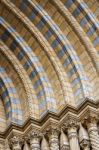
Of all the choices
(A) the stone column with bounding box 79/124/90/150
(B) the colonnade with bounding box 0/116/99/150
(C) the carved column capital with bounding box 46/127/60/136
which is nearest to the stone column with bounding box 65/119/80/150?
(B) the colonnade with bounding box 0/116/99/150

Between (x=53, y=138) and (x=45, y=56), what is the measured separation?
376 cm

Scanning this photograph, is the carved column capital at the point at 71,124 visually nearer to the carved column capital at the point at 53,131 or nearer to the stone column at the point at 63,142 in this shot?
the stone column at the point at 63,142

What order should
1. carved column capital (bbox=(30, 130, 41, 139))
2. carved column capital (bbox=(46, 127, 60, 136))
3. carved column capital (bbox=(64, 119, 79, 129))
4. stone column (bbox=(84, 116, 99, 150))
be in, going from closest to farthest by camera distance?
1. stone column (bbox=(84, 116, 99, 150))
2. carved column capital (bbox=(64, 119, 79, 129))
3. carved column capital (bbox=(46, 127, 60, 136))
4. carved column capital (bbox=(30, 130, 41, 139))

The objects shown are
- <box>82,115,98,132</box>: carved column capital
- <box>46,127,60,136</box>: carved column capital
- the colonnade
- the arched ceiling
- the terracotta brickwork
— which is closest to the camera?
the colonnade

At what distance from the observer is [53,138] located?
13156mm

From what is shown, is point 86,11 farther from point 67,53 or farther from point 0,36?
point 0,36

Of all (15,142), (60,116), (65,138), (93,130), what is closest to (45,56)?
(60,116)

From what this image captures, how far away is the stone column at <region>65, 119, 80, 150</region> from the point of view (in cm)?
1248

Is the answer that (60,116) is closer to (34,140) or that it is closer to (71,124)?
(71,124)

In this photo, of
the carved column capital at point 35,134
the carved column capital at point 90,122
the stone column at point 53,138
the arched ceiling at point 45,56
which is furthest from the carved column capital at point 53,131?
the carved column capital at point 90,122

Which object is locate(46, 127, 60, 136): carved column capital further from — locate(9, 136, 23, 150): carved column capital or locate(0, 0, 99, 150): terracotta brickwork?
locate(9, 136, 23, 150): carved column capital

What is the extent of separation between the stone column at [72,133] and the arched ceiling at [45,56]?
0.86m

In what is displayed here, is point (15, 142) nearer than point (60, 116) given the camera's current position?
No

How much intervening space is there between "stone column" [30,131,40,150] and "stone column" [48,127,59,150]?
1.49 feet
